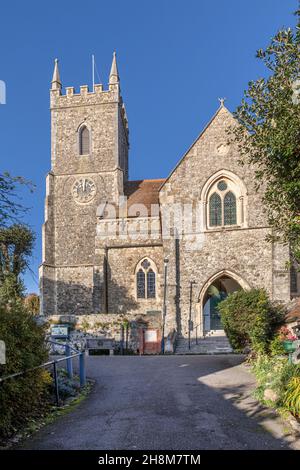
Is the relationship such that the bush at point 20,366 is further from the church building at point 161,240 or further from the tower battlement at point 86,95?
the tower battlement at point 86,95

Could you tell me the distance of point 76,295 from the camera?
3216cm

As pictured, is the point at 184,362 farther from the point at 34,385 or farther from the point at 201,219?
the point at 201,219

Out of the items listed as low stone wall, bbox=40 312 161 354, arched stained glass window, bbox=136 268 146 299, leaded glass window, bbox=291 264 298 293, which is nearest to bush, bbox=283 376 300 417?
low stone wall, bbox=40 312 161 354

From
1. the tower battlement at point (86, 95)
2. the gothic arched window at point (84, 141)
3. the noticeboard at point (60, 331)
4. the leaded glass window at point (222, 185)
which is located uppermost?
the tower battlement at point (86, 95)

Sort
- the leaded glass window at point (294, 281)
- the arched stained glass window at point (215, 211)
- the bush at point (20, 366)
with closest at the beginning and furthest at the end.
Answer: the bush at point (20, 366) < the leaded glass window at point (294, 281) < the arched stained glass window at point (215, 211)

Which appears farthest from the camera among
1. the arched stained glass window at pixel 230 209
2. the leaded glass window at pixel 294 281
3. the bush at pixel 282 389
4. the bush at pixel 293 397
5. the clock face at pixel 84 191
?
the clock face at pixel 84 191

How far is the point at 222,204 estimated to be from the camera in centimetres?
2516

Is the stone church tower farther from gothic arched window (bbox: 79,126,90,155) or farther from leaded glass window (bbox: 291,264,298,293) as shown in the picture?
leaded glass window (bbox: 291,264,298,293)

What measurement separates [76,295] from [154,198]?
884 cm

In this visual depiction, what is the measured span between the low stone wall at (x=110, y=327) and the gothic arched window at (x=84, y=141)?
16.6m

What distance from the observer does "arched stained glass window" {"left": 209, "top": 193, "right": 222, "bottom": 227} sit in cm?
2525

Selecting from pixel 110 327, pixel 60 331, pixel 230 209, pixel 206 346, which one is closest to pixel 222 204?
pixel 230 209

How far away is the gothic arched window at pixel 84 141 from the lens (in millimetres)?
35469

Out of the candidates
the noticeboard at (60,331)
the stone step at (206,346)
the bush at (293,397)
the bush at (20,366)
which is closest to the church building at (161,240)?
the stone step at (206,346)
